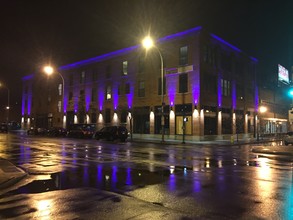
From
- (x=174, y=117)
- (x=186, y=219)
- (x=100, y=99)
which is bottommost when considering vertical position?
(x=186, y=219)

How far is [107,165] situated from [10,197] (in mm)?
6020

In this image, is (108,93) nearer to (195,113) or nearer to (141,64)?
(141,64)

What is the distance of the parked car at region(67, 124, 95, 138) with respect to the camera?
124 feet

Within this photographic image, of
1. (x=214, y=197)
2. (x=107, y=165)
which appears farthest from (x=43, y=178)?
(x=214, y=197)

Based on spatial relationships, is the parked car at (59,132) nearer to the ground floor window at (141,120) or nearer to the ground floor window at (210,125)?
the ground floor window at (141,120)

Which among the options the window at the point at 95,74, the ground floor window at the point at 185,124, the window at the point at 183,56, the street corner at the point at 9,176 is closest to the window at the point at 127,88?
the window at the point at 95,74

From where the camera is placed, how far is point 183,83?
3569 centimetres

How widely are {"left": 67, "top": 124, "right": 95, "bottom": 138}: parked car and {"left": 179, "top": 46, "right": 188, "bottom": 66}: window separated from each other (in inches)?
569

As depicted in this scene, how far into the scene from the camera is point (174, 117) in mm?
36031

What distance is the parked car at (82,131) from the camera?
124ft

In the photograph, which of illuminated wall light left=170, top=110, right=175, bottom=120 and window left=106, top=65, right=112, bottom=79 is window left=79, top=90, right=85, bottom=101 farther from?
illuminated wall light left=170, top=110, right=175, bottom=120

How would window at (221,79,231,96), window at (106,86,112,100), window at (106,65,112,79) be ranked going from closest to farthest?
1. window at (221,79,231,96)
2. window at (106,86,112,100)
3. window at (106,65,112,79)

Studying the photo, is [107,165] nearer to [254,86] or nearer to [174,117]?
[174,117]

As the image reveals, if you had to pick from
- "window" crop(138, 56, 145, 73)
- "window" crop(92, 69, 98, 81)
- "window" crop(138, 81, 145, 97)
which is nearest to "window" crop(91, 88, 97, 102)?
"window" crop(92, 69, 98, 81)
